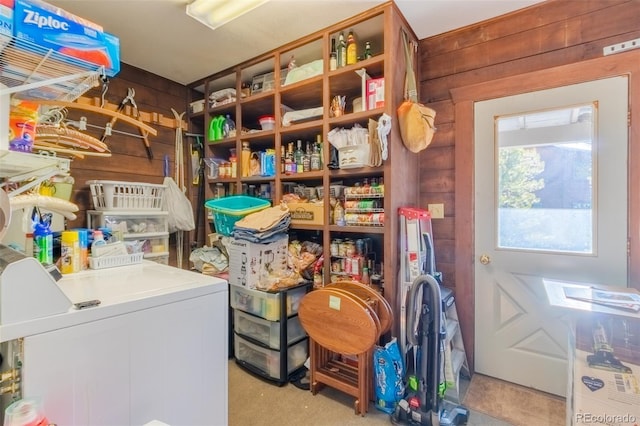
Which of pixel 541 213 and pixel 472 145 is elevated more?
pixel 472 145

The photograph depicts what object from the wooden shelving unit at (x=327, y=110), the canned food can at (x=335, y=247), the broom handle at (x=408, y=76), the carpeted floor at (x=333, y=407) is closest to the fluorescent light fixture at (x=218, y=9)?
the wooden shelving unit at (x=327, y=110)

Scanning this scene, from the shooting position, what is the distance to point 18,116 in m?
1.02

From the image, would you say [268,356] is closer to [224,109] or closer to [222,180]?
[222,180]

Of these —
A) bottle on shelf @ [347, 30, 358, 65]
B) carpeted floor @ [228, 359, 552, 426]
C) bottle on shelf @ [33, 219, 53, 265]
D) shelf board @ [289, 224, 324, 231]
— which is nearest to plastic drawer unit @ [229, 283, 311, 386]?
carpeted floor @ [228, 359, 552, 426]

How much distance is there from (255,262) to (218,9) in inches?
70.0

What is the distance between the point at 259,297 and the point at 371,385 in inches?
38.8

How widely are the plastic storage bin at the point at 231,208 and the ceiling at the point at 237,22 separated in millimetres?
1283

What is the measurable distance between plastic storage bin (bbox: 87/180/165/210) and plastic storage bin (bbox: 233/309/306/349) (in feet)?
3.93

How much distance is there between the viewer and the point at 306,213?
250cm

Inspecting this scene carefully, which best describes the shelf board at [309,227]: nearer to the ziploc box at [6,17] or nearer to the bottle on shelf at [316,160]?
the bottle on shelf at [316,160]

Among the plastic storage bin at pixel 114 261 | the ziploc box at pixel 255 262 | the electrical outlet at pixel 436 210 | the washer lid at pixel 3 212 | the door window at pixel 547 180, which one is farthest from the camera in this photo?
the electrical outlet at pixel 436 210

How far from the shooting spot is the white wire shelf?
872mm

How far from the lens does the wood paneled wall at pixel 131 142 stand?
2.61m

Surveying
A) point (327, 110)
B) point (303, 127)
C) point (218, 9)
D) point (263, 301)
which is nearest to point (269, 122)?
point (303, 127)
